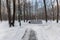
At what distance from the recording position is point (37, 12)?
11069 cm

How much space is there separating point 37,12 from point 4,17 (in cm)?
2706

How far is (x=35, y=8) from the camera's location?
338ft

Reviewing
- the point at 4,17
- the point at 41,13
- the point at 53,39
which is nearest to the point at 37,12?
the point at 41,13

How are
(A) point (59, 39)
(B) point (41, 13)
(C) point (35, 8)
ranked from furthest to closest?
(B) point (41, 13) → (C) point (35, 8) → (A) point (59, 39)

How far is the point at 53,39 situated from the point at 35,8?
9304 cm

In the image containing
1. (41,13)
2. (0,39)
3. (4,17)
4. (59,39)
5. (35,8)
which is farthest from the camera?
(41,13)

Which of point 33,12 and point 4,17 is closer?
point 4,17

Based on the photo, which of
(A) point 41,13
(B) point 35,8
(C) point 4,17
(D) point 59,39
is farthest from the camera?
(A) point 41,13

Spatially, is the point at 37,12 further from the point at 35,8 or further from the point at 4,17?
the point at 4,17

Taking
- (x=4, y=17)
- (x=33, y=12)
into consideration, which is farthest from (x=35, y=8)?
(x=4, y=17)

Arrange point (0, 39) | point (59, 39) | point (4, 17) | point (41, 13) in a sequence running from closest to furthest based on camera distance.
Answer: point (0, 39) → point (59, 39) → point (4, 17) → point (41, 13)

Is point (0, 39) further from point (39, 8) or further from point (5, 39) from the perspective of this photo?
point (39, 8)

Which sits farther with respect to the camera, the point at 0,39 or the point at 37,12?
the point at 37,12

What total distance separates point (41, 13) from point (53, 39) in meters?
99.6
